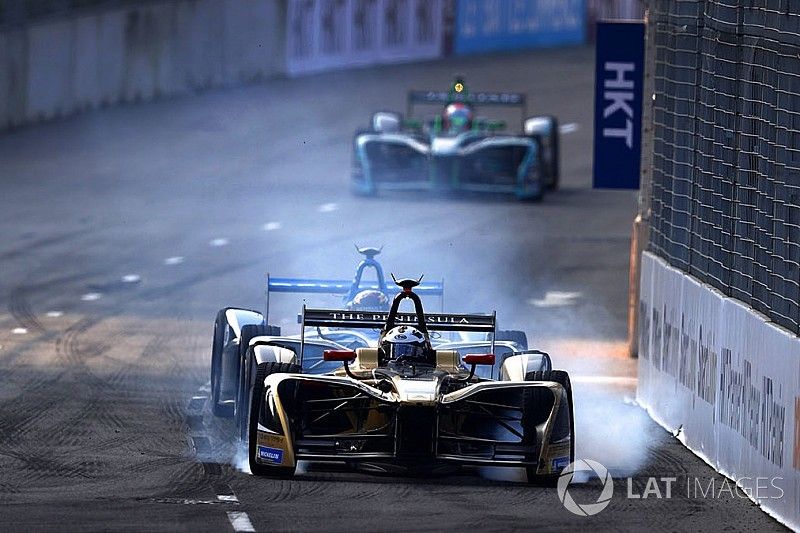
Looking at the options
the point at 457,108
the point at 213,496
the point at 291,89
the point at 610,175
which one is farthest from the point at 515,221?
the point at 213,496

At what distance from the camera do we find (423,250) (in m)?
26.5

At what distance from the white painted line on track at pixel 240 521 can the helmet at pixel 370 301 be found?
164 inches

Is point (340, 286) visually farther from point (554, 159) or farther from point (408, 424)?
point (554, 159)

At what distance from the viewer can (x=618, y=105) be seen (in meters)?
20.5

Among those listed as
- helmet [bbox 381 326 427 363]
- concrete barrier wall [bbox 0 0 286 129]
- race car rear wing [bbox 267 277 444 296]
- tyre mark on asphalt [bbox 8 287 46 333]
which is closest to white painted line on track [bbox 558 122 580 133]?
concrete barrier wall [bbox 0 0 286 129]

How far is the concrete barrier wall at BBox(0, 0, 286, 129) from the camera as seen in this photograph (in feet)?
120

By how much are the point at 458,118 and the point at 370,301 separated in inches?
647

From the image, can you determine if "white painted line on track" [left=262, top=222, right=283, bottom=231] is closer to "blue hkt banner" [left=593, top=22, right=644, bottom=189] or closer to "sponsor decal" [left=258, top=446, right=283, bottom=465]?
"blue hkt banner" [left=593, top=22, right=644, bottom=189]

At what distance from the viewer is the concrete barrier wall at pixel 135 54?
36.4 meters

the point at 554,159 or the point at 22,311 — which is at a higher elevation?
the point at 554,159

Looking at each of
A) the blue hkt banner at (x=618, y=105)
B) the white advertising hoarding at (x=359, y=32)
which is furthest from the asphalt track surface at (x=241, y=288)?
the blue hkt banner at (x=618, y=105)

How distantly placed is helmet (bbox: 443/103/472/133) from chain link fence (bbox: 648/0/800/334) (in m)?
13.5

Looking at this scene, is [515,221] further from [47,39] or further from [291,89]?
[291,89]

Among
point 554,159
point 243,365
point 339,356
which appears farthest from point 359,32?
point 339,356
